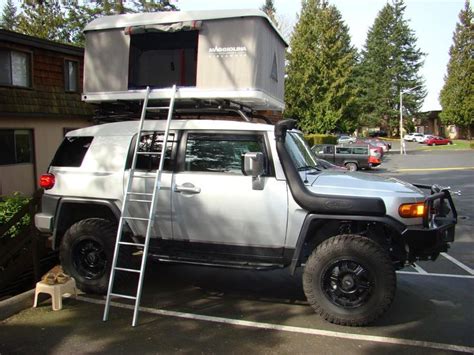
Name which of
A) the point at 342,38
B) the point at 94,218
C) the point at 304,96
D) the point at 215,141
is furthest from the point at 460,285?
the point at 342,38

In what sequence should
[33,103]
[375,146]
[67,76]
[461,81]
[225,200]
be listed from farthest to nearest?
[461,81]
[375,146]
[67,76]
[33,103]
[225,200]

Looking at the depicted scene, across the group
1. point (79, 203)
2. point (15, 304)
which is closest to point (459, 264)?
point (79, 203)

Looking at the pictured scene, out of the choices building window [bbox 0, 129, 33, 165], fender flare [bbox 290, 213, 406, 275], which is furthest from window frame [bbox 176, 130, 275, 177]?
building window [bbox 0, 129, 33, 165]

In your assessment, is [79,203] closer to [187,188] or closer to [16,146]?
[187,188]

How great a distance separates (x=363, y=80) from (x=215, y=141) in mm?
68367

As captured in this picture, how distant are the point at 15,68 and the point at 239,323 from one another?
13846 millimetres

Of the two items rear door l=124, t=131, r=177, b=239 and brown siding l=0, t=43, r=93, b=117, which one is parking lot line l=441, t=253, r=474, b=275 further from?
brown siding l=0, t=43, r=93, b=117

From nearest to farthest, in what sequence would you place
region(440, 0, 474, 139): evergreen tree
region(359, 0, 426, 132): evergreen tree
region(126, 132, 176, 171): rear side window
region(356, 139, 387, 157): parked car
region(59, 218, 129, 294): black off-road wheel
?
1. region(126, 132, 176, 171): rear side window
2. region(59, 218, 129, 294): black off-road wheel
3. region(356, 139, 387, 157): parked car
4. region(440, 0, 474, 139): evergreen tree
5. region(359, 0, 426, 132): evergreen tree

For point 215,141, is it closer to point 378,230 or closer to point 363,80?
point 378,230

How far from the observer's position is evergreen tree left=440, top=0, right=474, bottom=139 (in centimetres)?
6275

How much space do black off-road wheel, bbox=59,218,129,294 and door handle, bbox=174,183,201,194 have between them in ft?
3.14

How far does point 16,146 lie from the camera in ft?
50.3

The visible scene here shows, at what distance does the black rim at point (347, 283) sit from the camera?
14.7 ft

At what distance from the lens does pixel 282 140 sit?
15.7 feet
